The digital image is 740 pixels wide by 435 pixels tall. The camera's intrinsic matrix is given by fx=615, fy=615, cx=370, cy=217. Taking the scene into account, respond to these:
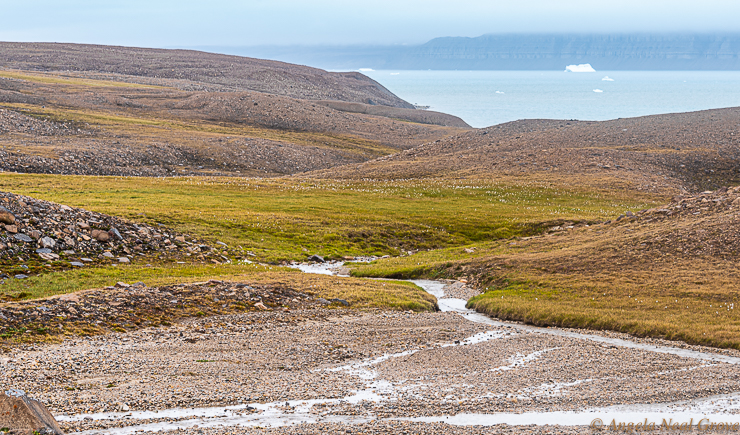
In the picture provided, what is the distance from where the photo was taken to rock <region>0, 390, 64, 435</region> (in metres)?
13.1

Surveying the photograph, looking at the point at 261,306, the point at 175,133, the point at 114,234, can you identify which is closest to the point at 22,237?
the point at 114,234

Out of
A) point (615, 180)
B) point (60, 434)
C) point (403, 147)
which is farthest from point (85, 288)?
point (403, 147)

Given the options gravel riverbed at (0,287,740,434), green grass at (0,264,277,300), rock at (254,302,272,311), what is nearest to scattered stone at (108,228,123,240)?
green grass at (0,264,277,300)

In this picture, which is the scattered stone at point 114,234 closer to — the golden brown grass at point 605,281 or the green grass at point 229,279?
the green grass at point 229,279

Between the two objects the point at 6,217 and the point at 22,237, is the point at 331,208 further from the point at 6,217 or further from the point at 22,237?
the point at 6,217

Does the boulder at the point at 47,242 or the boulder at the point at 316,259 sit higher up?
the boulder at the point at 47,242

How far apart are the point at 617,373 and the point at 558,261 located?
18.6 metres

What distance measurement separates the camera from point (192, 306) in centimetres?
2858

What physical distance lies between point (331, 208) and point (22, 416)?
4851 centimetres

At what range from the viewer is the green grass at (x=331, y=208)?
48.8 m

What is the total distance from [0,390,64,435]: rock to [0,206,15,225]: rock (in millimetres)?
22842

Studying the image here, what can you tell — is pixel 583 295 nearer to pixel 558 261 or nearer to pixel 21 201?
pixel 558 261

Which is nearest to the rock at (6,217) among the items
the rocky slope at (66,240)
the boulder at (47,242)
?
the rocky slope at (66,240)

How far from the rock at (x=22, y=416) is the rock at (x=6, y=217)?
74.9 feet
